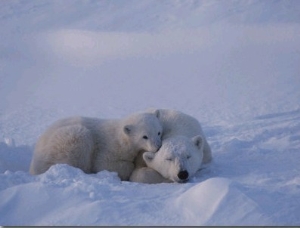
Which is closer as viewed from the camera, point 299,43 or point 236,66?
point 236,66

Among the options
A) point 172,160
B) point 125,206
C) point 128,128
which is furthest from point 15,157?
point 125,206

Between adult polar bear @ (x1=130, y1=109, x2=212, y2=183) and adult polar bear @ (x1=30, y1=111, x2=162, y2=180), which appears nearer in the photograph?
adult polar bear @ (x1=130, y1=109, x2=212, y2=183)

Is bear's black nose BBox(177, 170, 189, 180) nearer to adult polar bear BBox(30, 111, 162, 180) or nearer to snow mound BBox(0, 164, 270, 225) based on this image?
adult polar bear BBox(30, 111, 162, 180)

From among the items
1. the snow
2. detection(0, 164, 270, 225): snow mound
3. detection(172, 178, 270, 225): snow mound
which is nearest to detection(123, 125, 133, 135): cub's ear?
the snow

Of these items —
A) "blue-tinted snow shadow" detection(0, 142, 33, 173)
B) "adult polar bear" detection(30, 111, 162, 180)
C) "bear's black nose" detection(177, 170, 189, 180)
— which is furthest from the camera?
"blue-tinted snow shadow" detection(0, 142, 33, 173)

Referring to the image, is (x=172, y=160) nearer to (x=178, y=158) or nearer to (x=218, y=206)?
(x=178, y=158)

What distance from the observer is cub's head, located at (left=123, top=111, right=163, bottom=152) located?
594 cm

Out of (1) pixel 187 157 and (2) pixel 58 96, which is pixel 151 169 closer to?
(1) pixel 187 157

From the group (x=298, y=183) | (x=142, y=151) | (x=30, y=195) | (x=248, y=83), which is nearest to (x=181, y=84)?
(x=248, y=83)

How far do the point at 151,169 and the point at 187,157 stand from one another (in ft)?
1.48

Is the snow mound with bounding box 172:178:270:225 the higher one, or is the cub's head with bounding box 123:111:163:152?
the cub's head with bounding box 123:111:163:152

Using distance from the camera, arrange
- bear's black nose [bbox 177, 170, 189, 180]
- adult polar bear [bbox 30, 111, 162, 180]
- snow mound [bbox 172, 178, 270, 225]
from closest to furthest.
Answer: snow mound [bbox 172, 178, 270, 225] < bear's black nose [bbox 177, 170, 189, 180] < adult polar bear [bbox 30, 111, 162, 180]

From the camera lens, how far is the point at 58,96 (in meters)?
15.0

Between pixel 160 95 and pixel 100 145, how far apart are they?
8.56 metres
